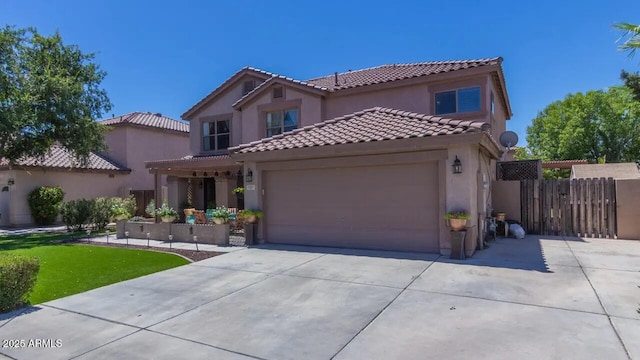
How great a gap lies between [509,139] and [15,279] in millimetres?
15164

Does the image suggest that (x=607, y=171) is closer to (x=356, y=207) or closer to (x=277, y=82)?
(x=356, y=207)

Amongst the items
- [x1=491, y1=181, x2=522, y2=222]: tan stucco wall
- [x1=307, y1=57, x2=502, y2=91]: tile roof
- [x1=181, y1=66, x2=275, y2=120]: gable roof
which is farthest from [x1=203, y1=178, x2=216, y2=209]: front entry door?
[x1=491, y1=181, x2=522, y2=222]: tan stucco wall

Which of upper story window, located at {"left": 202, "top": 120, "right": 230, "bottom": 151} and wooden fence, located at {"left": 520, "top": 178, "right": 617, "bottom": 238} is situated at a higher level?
upper story window, located at {"left": 202, "top": 120, "right": 230, "bottom": 151}

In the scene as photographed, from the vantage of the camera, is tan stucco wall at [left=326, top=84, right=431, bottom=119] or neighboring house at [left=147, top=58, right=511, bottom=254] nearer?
neighboring house at [left=147, top=58, right=511, bottom=254]

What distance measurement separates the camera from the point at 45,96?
53.7ft

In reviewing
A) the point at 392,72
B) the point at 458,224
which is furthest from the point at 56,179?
the point at 458,224

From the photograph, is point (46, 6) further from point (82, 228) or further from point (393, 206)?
point (393, 206)

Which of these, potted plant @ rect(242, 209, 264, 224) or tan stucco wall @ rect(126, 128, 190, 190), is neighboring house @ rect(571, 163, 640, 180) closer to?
potted plant @ rect(242, 209, 264, 224)

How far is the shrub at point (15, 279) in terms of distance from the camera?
222 inches

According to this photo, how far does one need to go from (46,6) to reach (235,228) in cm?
1120

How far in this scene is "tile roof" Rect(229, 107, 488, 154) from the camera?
9328 mm

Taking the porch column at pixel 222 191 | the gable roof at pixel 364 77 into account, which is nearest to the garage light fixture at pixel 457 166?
the gable roof at pixel 364 77

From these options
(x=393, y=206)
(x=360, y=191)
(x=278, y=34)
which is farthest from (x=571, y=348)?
(x=278, y=34)

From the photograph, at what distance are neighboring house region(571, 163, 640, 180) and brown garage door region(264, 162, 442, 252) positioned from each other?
39.5 ft
